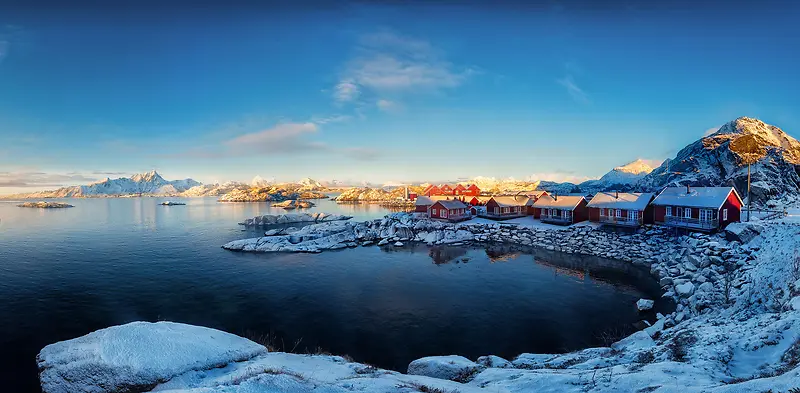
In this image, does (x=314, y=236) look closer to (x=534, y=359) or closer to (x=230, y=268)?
(x=230, y=268)

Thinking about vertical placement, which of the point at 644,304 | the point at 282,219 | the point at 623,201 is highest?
the point at 623,201

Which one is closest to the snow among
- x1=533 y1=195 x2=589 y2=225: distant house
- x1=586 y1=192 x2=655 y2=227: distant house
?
x1=586 y1=192 x2=655 y2=227: distant house

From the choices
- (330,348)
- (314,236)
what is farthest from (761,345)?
(314,236)

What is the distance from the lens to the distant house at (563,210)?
162 feet

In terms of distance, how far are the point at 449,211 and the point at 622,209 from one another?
85.6ft

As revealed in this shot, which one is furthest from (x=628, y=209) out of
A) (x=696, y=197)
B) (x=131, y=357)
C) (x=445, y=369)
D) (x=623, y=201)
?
(x=131, y=357)

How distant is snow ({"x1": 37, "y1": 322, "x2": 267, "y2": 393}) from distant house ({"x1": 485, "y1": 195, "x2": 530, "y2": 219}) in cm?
5385

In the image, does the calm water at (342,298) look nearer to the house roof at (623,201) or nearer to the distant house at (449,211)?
the house roof at (623,201)

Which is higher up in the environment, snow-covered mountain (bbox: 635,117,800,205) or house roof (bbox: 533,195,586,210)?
snow-covered mountain (bbox: 635,117,800,205)

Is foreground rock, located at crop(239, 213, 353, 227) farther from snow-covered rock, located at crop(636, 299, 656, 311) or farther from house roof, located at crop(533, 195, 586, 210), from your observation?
snow-covered rock, located at crop(636, 299, 656, 311)

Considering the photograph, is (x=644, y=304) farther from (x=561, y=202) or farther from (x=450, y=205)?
(x=450, y=205)

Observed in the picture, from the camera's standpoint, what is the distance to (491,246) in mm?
46406

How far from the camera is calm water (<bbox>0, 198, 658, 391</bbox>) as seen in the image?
1959 cm

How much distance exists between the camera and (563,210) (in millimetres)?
50375
